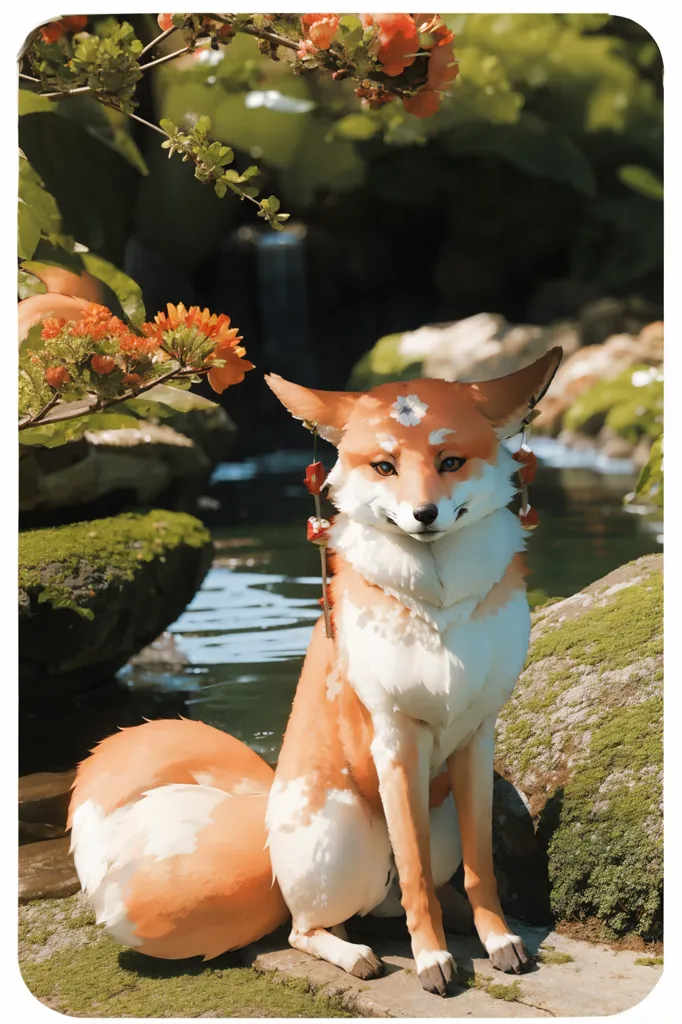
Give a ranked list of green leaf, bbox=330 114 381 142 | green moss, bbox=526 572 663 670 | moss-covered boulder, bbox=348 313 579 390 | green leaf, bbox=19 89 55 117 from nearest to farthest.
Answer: green leaf, bbox=19 89 55 117
green moss, bbox=526 572 663 670
green leaf, bbox=330 114 381 142
moss-covered boulder, bbox=348 313 579 390

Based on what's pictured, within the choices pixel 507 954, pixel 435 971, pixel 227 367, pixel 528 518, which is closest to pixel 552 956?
pixel 507 954

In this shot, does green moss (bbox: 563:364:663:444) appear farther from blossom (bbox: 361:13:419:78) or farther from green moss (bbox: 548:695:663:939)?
blossom (bbox: 361:13:419:78)

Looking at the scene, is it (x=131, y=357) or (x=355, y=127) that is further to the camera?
(x=355, y=127)

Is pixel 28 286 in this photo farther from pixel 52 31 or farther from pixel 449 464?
pixel 449 464

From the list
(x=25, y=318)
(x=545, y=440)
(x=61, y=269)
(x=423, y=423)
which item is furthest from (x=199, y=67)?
(x=545, y=440)

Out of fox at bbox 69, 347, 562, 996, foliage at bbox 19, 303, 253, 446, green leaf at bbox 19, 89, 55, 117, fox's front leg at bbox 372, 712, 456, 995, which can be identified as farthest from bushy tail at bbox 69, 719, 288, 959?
green leaf at bbox 19, 89, 55, 117

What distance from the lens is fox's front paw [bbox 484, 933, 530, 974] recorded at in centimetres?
153

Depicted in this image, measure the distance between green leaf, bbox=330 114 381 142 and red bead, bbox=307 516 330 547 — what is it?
1.55 meters

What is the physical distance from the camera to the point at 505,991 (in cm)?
151

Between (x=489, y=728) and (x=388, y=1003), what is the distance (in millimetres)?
397

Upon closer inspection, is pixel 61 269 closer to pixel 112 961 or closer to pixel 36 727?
pixel 36 727

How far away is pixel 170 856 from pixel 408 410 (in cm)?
72

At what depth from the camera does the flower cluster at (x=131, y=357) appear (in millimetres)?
1514

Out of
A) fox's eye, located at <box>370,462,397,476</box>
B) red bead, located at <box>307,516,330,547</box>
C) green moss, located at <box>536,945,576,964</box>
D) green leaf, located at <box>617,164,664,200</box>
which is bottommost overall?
green moss, located at <box>536,945,576,964</box>
